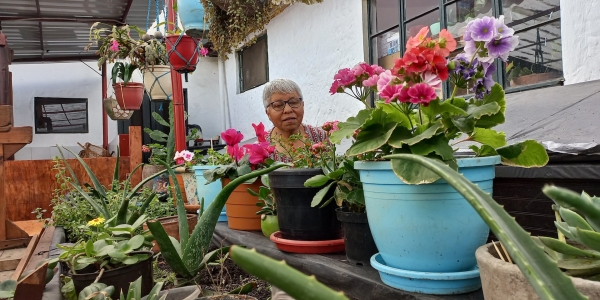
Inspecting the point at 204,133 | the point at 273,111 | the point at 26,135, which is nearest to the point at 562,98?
the point at 273,111

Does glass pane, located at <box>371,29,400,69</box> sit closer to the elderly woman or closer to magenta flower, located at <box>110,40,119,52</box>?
the elderly woman

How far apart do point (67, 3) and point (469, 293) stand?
5564 millimetres

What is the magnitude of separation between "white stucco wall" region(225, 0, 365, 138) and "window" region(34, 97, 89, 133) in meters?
4.72

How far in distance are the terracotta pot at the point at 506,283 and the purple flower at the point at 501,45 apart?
0.49 metres

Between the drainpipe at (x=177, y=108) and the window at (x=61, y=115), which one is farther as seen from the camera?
the window at (x=61, y=115)

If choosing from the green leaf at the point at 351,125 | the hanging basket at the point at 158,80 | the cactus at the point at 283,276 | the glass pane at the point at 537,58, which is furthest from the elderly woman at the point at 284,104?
the cactus at the point at 283,276

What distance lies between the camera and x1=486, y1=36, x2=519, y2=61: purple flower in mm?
951

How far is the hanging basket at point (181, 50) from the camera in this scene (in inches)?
107

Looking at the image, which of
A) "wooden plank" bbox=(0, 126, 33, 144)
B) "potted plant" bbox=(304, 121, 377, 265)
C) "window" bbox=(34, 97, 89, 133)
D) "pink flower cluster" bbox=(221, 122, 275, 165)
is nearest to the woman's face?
"pink flower cluster" bbox=(221, 122, 275, 165)

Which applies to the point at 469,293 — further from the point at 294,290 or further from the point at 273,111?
the point at 273,111

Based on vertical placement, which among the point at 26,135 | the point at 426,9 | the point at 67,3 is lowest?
the point at 26,135

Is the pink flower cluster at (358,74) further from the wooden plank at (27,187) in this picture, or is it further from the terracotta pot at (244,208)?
the wooden plank at (27,187)

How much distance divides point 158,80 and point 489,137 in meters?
3.11

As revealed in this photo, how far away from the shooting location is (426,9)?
3.37 metres
